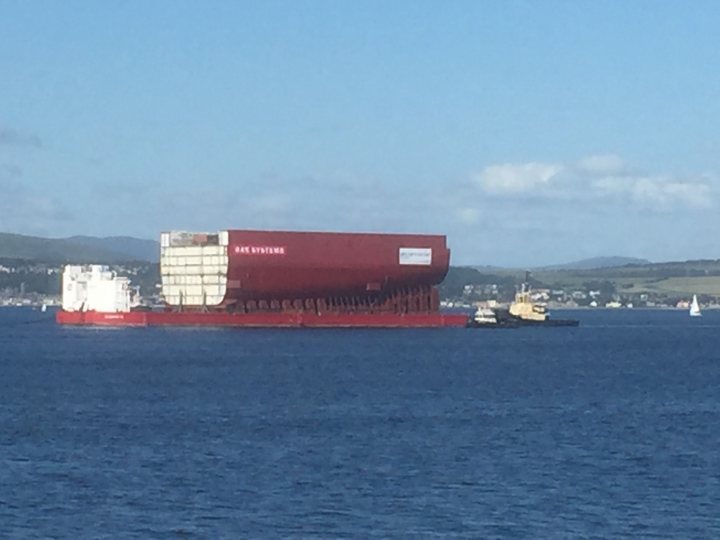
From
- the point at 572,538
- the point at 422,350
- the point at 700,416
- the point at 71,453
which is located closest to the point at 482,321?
the point at 422,350

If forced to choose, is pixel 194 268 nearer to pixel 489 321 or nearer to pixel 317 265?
pixel 317 265

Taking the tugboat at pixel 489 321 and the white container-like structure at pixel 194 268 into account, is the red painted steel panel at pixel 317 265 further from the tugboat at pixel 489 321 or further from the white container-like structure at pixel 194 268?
the tugboat at pixel 489 321

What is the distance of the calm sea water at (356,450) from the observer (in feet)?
74.1

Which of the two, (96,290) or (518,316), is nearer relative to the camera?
(96,290)

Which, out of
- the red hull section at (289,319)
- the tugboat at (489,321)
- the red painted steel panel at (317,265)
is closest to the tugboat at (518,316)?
the tugboat at (489,321)

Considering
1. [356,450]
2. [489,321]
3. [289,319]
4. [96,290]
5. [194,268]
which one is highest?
[194,268]

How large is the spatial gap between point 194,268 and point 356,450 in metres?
58.8

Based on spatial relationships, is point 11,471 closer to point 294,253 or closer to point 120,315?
point 294,253

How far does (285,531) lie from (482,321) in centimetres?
7889

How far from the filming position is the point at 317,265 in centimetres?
8594

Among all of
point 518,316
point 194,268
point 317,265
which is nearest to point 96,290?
point 194,268

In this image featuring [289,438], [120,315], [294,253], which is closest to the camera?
[289,438]

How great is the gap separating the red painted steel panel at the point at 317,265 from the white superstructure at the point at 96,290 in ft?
34.9

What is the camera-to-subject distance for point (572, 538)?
21375mm
